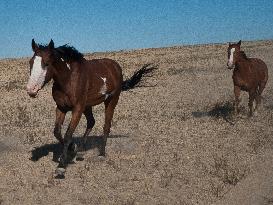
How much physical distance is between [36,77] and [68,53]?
123 cm

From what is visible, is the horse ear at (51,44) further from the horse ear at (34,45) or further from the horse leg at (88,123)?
the horse leg at (88,123)

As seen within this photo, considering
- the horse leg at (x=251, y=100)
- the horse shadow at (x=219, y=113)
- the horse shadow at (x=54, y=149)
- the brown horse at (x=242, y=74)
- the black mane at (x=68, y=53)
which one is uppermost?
the black mane at (x=68, y=53)

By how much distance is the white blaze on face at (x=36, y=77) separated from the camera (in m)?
7.69

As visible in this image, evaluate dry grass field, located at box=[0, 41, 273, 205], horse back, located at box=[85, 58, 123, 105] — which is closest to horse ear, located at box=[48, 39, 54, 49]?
horse back, located at box=[85, 58, 123, 105]

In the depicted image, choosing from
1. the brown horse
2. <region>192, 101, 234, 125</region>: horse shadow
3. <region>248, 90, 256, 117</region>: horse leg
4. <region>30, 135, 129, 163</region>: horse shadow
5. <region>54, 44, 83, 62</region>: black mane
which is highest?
<region>54, 44, 83, 62</region>: black mane

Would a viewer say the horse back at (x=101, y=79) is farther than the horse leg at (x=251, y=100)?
No

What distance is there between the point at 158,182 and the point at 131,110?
9.13 meters

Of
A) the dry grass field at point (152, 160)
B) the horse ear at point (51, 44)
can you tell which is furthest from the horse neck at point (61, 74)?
the dry grass field at point (152, 160)

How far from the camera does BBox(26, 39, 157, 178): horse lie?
7.86 m

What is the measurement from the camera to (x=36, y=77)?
7.73 metres

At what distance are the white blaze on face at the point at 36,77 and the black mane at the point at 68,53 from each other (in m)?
0.62

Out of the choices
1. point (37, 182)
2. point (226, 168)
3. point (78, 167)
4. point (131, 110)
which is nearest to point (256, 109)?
point (131, 110)

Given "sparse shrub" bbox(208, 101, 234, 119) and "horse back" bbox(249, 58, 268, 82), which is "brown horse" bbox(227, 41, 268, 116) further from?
"sparse shrub" bbox(208, 101, 234, 119)

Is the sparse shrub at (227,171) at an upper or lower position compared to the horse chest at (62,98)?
lower
